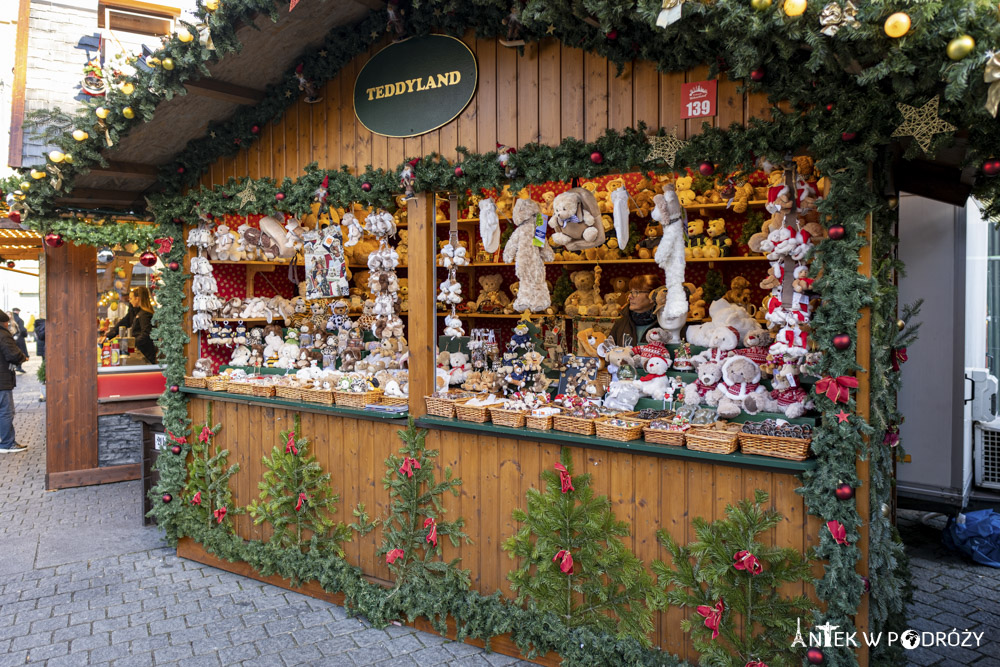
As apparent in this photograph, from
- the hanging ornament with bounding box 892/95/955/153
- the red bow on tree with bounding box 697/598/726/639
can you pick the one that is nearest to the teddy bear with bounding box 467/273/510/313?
the red bow on tree with bounding box 697/598/726/639

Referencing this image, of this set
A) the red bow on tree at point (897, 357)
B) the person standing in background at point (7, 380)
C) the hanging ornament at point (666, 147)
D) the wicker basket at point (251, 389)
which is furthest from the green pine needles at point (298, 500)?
the person standing in background at point (7, 380)

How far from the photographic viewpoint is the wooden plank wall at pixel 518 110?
133 inches

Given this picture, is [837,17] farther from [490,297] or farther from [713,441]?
[490,297]

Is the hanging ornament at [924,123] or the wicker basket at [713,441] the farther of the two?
the wicker basket at [713,441]

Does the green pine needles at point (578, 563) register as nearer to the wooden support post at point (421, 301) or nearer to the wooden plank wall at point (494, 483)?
the wooden plank wall at point (494, 483)

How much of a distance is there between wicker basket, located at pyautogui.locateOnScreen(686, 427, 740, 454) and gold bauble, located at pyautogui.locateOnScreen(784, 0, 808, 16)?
1829 millimetres

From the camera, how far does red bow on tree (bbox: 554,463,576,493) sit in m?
3.65

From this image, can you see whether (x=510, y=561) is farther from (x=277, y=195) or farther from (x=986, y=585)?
(x=986, y=585)

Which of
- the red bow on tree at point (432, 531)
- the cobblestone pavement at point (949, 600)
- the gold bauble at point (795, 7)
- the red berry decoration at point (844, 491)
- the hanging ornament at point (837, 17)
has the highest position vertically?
the gold bauble at point (795, 7)

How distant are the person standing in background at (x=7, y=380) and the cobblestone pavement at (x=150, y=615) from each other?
3.30 meters

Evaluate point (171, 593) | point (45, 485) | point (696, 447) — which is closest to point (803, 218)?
point (696, 447)

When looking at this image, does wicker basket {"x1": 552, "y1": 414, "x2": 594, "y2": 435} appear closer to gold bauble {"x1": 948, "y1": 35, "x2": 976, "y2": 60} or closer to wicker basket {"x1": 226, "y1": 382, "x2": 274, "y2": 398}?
gold bauble {"x1": 948, "y1": 35, "x2": 976, "y2": 60}

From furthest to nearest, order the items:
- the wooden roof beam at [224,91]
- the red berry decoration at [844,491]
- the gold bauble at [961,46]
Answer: the wooden roof beam at [224,91]
the red berry decoration at [844,491]
the gold bauble at [961,46]

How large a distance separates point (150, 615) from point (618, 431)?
3283mm
